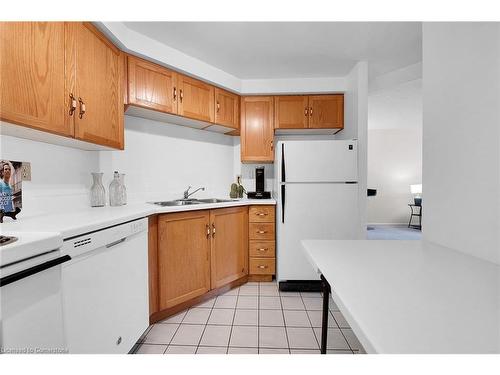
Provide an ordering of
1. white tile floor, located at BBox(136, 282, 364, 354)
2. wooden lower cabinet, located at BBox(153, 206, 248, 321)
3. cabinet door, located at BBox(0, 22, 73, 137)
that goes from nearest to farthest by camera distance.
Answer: cabinet door, located at BBox(0, 22, 73, 137) < white tile floor, located at BBox(136, 282, 364, 354) < wooden lower cabinet, located at BBox(153, 206, 248, 321)

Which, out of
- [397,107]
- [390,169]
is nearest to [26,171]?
[397,107]

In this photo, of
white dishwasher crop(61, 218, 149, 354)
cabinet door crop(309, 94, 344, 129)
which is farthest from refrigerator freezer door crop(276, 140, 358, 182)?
white dishwasher crop(61, 218, 149, 354)

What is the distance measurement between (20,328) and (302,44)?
8.23 ft

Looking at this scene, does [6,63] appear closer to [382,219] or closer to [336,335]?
[336,335]

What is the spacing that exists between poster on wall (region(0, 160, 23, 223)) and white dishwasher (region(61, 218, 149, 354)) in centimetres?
52

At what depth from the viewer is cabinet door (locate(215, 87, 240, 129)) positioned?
8.36ft

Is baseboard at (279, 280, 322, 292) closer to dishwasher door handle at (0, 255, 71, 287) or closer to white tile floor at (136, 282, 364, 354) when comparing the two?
white tile floor at (136, 282, 364, 354)

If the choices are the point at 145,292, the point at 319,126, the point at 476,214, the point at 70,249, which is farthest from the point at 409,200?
the point at 70,249

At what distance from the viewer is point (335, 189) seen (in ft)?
7.79

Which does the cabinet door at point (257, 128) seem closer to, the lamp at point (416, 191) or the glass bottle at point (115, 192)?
the glass bottle at point (115, 192)

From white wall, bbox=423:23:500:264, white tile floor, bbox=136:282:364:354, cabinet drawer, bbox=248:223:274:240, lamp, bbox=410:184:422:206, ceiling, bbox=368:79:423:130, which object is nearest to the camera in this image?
white wall, bbox=423:23:500:264

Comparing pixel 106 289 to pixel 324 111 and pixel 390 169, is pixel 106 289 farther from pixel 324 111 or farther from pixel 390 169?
pixel 390 169

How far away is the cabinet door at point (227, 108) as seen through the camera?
255 centimetres

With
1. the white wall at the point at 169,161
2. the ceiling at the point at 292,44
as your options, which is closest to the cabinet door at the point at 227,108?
the ceiling at the point at 292,44
